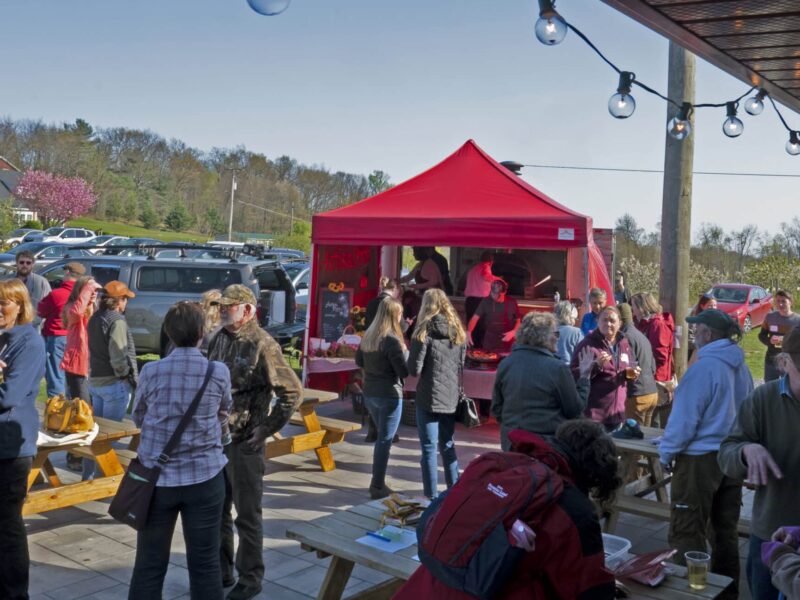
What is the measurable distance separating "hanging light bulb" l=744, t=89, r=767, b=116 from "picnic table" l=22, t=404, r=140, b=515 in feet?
19.4

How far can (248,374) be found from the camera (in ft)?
13.6

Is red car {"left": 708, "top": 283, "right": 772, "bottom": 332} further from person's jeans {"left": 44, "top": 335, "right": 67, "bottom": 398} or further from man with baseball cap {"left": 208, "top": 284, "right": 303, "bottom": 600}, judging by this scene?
man with baseball cap {"left": 208, "top": 284, "right": 303, "bottom": 600}

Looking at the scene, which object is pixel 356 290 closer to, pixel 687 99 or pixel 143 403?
pixel 687 99

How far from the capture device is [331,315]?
9938mm

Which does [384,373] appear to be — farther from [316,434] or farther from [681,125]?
[681,125]

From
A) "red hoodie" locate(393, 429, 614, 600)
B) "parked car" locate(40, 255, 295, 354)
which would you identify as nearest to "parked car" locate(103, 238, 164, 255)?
"parked car" locate(40, 255, 295, 354)

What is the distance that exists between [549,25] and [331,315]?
5167 millimetres

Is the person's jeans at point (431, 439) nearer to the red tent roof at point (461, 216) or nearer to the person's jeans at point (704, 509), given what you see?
the person's jeans at point (704, 509)

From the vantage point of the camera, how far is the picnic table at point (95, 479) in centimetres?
519

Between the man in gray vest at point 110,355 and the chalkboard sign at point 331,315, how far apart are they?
12.5 feet

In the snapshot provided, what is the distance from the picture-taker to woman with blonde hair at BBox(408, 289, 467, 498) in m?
5.86

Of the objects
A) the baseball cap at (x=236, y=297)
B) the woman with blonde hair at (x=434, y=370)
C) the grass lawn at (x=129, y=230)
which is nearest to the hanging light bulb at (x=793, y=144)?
the woman with blonde hair at (x=434, y=370)

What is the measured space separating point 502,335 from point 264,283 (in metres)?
5.37

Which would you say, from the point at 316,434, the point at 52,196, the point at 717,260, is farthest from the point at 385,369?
the point at 52,196
